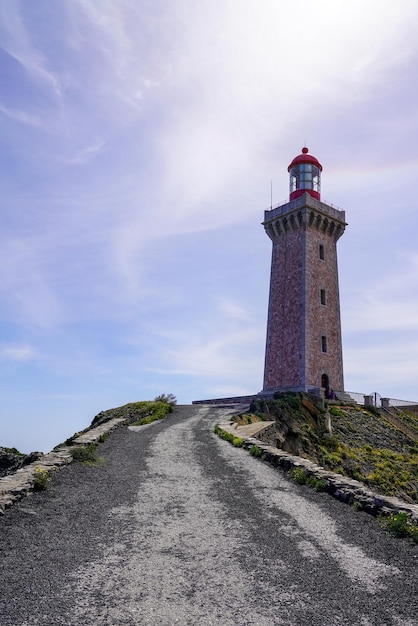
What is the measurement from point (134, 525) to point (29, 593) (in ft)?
10.3

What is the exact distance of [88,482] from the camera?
12695mm

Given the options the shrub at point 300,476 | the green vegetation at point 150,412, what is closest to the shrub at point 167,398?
the green vegetation at point 150,412

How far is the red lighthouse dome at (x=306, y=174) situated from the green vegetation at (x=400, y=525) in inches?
1373

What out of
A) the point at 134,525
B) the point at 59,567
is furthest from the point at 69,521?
the point at 59,567

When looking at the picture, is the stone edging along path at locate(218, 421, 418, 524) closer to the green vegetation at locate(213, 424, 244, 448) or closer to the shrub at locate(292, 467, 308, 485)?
the shrub at locate(292, 467, 308, 485)

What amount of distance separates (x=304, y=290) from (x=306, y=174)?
1091 cm

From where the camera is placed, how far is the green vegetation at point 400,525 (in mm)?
9184

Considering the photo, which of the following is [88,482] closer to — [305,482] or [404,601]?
[305,482]

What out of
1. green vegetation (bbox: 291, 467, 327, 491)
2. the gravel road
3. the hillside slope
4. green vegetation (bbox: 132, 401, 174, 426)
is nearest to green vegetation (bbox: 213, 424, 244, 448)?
the hillside slope

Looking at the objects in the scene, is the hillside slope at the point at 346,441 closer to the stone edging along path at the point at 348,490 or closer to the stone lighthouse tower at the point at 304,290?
the stone lighthouse tower at the point at 304,290

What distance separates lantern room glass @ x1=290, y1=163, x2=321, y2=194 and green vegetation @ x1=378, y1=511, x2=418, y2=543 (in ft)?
117

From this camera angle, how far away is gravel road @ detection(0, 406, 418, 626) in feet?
20.0

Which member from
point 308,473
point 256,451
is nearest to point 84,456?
point 256,451

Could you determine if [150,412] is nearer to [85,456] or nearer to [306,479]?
[85,456]
